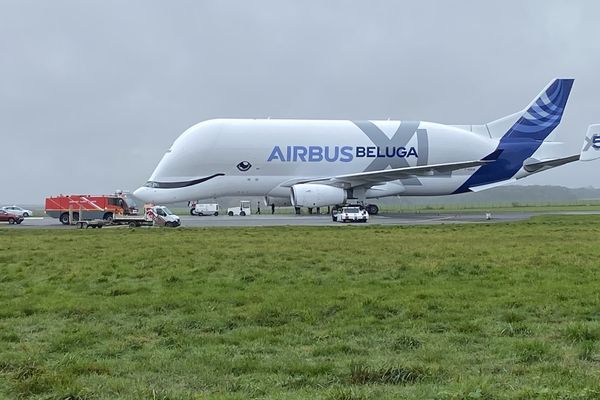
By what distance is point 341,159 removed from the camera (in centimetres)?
5131

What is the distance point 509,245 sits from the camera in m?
19.6

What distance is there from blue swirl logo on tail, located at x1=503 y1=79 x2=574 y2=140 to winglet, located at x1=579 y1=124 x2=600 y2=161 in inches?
188

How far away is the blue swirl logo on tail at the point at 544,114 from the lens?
57656 millimetres

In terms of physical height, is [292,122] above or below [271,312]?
above

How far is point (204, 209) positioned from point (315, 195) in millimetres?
20587

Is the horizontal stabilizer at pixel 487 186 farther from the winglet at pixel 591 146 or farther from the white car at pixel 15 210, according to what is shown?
the white car at pixel 15 210

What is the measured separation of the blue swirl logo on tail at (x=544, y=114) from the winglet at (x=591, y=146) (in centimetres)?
477

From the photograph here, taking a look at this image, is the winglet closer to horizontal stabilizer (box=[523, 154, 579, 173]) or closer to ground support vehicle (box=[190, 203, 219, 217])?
horizontal stabilizer (box=[523, 154, 579, 173])

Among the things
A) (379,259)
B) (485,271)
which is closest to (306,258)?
(379,259)

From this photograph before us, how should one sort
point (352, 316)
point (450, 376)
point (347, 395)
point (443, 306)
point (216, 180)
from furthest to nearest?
point (216, 180), point (443, 306), point (352, 316), point (450, 376), point (347, 395)

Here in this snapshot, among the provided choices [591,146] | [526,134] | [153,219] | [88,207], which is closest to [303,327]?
[153,219]

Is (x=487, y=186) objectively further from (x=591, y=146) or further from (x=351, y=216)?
(x=351, y=216)

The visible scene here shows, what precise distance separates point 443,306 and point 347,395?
4.75 metres

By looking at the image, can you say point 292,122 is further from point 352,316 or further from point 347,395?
point 347,395
